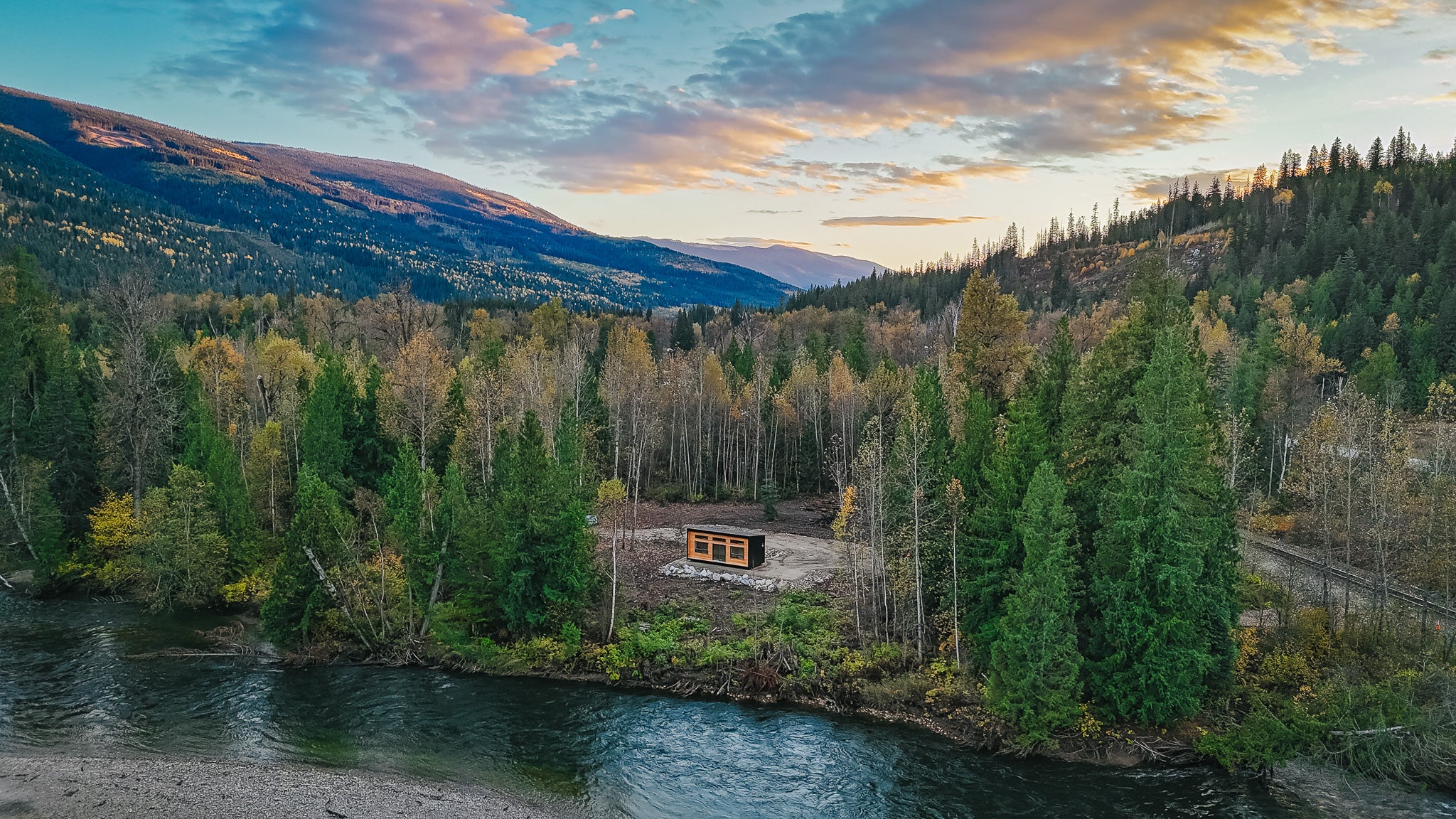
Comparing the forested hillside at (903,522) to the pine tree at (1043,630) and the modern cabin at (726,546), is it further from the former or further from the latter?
the modern cabin at (726,546)

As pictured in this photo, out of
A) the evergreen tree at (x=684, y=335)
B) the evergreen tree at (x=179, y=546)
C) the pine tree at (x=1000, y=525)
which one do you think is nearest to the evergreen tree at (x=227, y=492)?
the evergreen tree at (x=179, y=546)

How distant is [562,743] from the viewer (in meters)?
28.8

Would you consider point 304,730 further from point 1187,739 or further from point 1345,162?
point 1345,162

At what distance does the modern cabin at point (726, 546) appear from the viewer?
4866cm

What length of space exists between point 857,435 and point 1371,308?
212 ft

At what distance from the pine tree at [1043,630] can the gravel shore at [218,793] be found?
51.0ft

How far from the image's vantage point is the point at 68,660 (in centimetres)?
3481

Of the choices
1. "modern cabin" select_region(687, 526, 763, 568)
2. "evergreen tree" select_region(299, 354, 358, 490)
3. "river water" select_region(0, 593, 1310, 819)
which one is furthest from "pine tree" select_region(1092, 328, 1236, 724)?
"evergreen tree" select_region(299, 354, 358, 490)

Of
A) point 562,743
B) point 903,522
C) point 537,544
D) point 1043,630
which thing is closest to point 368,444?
point 537,544

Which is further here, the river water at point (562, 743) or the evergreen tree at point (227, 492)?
the evergreen tree at point (227, 492)

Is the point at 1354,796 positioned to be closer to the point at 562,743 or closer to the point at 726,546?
the point at 562,743

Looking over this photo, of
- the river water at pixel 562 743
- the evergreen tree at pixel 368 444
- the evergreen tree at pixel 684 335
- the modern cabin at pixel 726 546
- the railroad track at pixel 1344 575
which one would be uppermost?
the evergreen tree at pixel 684 335

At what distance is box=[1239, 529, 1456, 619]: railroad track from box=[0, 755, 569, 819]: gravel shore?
32003mm

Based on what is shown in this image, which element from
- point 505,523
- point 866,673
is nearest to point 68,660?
point 505,523
